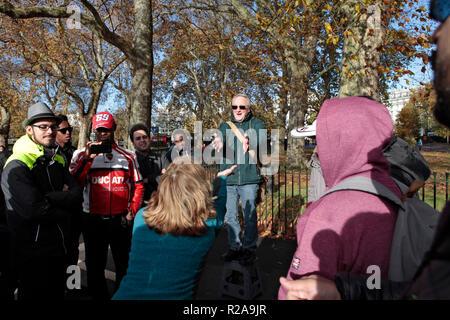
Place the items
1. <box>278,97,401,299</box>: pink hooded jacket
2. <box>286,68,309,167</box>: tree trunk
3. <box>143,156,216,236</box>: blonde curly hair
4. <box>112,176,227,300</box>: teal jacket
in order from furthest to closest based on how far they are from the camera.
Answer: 1. <box>286,68,309,167</box>: tree trunk
2. <box>143,156,216,236</box>: blonde curly hair
3. <box>112,176,227,300</box>: teal jacket
4. <box>278,97,401,299</box>: pink hooded jacket

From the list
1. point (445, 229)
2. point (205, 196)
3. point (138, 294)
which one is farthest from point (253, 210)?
point (445, 229)

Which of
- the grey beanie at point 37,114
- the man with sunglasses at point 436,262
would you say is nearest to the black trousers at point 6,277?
the grey beanie at point 37,114

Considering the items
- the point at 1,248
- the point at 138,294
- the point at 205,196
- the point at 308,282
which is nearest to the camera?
the point at 308,282

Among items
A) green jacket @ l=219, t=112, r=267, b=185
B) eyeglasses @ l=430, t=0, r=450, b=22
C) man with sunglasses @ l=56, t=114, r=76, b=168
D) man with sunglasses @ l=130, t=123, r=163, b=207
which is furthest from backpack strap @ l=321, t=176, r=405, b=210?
man with sunglasses @ l=56, t=114, r=76, b=168

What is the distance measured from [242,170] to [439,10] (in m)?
3.22

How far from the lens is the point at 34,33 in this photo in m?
17.1

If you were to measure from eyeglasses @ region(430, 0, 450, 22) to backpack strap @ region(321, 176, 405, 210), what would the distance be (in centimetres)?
61

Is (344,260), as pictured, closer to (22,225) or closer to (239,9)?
(22,225)

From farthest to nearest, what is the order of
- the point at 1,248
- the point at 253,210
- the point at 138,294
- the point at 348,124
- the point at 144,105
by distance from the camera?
1. the point at 144,105
2. the point at 253,210
3. the point at 1,248
4. the point at 138,294
5. the point at 348,124

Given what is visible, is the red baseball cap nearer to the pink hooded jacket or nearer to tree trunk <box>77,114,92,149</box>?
the pink hooded jacket

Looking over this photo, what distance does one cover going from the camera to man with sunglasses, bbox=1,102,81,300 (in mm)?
2248

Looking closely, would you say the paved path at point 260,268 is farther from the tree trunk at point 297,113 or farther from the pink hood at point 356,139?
the tree trunk at point 297,113

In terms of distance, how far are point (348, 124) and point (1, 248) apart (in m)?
3.51

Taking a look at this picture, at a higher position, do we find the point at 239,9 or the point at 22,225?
the point at 239,9
